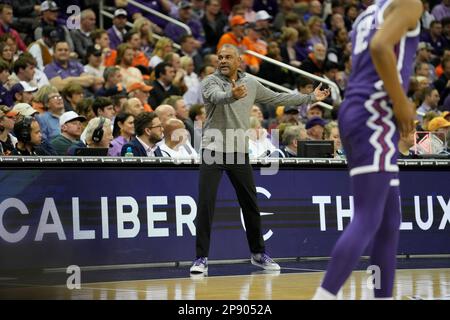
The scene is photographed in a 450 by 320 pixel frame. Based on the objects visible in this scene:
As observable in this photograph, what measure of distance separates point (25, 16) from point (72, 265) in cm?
878

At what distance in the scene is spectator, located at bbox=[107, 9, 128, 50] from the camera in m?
18.7

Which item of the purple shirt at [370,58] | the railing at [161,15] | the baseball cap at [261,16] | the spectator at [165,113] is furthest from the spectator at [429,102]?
the purple shirt at [370,58]

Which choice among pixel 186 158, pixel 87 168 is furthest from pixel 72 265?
pixel 186 158

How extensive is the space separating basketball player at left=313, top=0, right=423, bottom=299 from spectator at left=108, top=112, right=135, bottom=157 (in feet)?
21.2

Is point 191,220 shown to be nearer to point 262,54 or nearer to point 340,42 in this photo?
point 262,54

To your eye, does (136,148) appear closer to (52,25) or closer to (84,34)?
(52,25)

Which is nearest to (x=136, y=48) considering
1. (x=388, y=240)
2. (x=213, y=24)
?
(x=213, y=24)

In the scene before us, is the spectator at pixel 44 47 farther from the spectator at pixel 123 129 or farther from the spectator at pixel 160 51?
the spectator at pixel 123 129

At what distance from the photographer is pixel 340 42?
21.4 m

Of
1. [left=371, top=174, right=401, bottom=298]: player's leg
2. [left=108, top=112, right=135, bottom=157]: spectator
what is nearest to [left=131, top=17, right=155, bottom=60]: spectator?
[left=108, top=112, right=135, bottom=157]: spectator

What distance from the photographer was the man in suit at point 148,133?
12125 millimetres

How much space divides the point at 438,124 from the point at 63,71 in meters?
6.03

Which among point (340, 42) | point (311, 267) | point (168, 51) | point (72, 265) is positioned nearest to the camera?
point (72, 265)

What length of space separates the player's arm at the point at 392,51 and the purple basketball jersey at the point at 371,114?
0.12m
